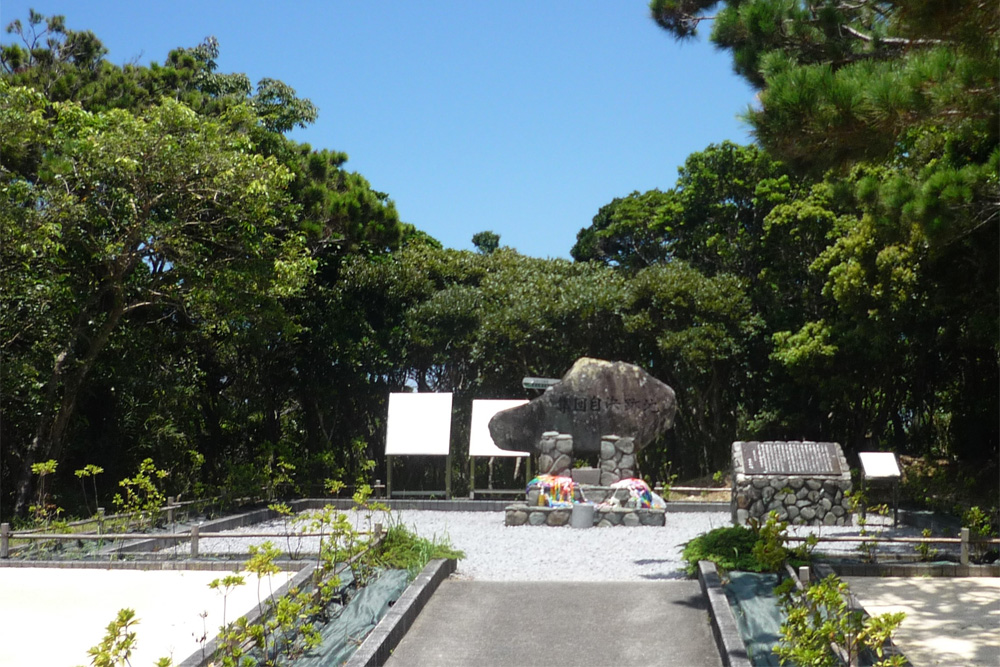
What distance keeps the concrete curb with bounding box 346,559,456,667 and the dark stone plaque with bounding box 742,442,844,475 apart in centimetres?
580

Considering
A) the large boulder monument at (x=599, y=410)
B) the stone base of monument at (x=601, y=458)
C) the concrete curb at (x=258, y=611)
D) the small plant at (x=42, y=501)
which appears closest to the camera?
the concrete curb at (x=258, y=611)

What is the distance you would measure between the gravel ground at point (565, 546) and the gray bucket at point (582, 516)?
0.53ft

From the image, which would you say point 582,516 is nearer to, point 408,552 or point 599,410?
point 599,410

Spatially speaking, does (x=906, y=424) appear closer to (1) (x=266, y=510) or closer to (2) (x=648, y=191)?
(2) (x=648, y=191)

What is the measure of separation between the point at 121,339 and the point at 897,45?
38.0 ft

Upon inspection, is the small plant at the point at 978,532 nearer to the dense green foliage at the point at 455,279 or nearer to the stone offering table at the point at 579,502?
the dense green foliage at the point at 455,279

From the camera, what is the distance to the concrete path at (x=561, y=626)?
601 cm

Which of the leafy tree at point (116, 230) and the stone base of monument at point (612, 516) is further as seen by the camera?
the stone base of monument at point (612, 516)

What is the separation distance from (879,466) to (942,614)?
5.45 m

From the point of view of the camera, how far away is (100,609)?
7297 mm

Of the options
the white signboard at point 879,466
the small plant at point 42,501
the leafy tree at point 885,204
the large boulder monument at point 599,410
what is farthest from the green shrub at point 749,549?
the small plant at point 42,501

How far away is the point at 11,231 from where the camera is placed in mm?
11812

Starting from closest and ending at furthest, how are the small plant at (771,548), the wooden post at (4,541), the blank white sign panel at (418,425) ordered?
the small plant at (771,548) < the wooden post at (4,541) < the blank white sign panel at (418,425)

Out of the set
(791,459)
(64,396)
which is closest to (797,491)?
(791,459)
